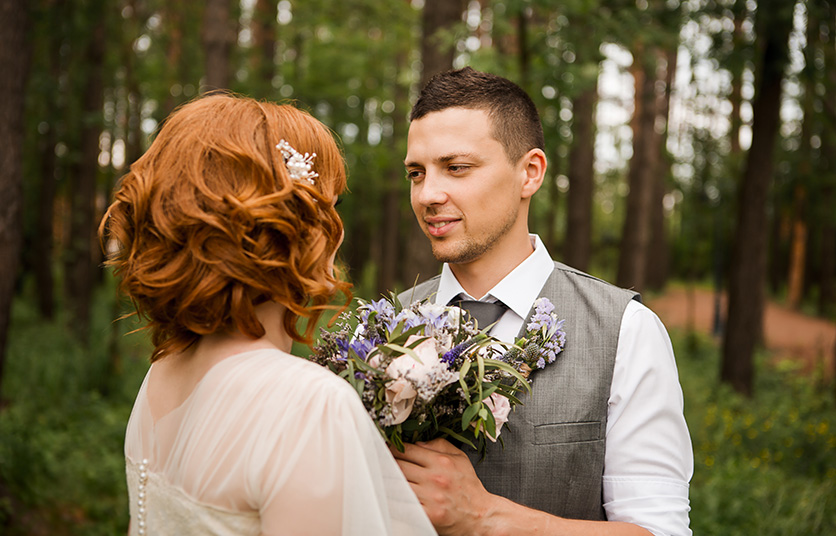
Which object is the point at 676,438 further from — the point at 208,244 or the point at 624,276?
the point at 624,276

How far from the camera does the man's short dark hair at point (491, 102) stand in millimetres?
2359

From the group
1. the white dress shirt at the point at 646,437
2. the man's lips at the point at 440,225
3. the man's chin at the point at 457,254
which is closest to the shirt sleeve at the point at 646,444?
the white dress shirt at the point at 646,437

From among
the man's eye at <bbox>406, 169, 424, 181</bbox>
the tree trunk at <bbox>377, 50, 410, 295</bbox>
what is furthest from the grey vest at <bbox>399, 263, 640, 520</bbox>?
the tree trunk at <bbox>377, 50, 410, 295</bbox>

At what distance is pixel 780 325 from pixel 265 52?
16.1 metres

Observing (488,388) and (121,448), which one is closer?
(488,388)

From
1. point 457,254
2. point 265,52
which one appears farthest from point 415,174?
point 265,52

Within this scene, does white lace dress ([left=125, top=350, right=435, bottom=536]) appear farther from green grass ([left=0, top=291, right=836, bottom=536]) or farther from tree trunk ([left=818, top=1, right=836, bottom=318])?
tree trunk ([left=818, top=1, right=836, bottom=318])

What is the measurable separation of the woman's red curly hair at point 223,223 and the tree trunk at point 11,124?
11.2 ft

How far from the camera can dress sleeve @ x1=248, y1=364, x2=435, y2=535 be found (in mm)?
1416

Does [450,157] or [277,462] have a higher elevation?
[450,157]

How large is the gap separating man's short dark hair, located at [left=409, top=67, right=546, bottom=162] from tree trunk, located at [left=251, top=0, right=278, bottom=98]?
11019 millimetres

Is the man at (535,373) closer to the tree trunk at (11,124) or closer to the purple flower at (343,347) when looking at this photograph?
the purple flower at (343,347)

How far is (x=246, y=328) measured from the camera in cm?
159

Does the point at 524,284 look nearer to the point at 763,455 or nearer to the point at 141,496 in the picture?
the point at 141,496
